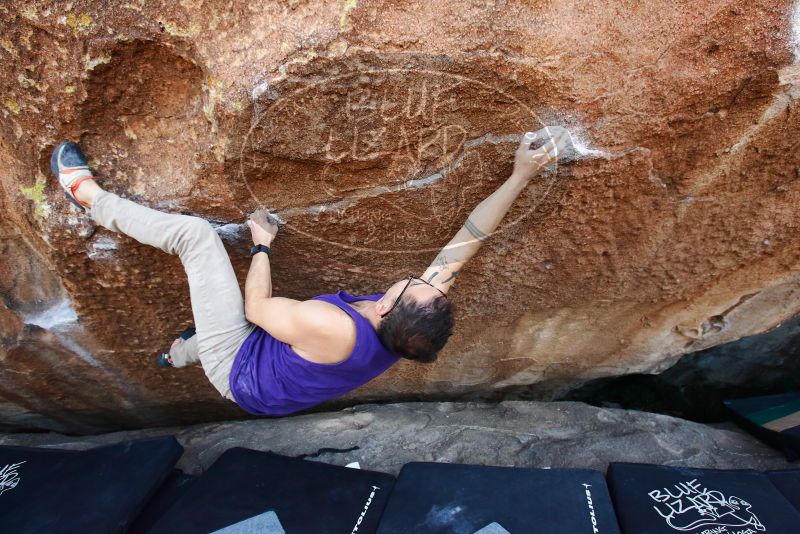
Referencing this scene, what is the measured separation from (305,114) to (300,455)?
1419 millimetres

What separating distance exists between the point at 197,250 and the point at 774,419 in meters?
2.38

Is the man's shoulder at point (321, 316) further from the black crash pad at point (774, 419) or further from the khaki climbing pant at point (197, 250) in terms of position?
the black crash pad at point (774, 419)

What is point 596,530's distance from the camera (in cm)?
175

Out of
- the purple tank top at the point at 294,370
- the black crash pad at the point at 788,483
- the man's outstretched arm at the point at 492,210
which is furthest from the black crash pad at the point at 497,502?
the man's outstretched arm at the point at 492,210

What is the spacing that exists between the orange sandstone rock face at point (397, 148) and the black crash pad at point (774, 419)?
573 mm

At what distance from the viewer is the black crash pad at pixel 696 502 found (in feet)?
5.76

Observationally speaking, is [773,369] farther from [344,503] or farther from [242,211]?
[242,211]

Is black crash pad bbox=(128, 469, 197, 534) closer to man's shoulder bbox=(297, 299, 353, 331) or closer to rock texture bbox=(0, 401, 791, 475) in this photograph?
rock texture bbox=(0, 401, 791, 475)

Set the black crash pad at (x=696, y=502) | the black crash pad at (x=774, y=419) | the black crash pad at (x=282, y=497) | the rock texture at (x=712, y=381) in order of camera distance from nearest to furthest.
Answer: the black crash pad at (x=696, y=502) < the black crash pad at (x=282, y=497) < the black crash pad at (x=774, y=419) < the rock texture at (x=712, y=381)

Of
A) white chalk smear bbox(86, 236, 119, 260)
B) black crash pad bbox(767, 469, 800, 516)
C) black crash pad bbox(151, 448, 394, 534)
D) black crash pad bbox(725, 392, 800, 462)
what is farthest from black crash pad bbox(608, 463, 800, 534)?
white chalk smear bbox(86, 236, 119, 260)

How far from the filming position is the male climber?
5.04ft

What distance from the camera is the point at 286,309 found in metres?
1.55

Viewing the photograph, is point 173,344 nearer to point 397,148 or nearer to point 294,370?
point 294,370

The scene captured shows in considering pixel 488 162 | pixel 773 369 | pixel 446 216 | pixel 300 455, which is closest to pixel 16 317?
Answer: pixel 300 455
